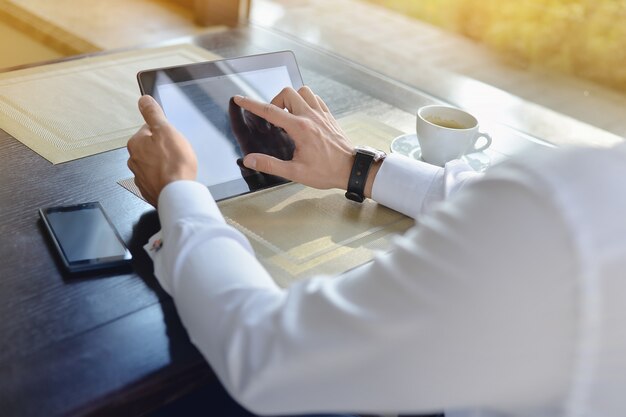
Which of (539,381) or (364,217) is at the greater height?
(539,381)

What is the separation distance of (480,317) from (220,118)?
58cm

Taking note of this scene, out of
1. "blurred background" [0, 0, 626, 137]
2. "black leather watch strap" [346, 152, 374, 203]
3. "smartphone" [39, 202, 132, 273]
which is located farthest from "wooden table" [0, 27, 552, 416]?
"blurred background" [0, 0, 626, 137]

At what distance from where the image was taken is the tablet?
0.96m

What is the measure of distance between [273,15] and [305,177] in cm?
142

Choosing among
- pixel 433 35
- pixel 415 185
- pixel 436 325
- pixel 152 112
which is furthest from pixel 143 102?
pixel 433 35

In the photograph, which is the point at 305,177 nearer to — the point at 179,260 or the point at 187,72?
the point at 187,72

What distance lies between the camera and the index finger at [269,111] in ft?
3.23

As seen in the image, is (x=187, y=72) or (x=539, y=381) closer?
(x=539, y=381)

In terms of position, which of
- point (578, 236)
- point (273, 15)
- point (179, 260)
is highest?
point (578, 236)

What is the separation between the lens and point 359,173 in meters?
1.02

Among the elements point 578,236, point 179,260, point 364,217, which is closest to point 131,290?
point 179,260

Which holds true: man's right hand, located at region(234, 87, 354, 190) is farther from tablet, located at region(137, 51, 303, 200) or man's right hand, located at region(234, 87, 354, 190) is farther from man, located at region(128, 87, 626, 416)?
man, located at region(128, 87, 626, 416)

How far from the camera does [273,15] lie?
90.2 inches

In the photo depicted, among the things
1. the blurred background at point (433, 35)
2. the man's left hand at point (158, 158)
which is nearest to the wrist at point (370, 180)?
the man's left hand at point (158, 158)
